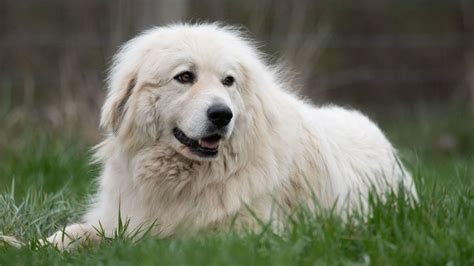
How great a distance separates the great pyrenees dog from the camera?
186 inches

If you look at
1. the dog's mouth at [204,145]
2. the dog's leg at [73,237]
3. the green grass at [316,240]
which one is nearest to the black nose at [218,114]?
the dog's mouth at [204,145]

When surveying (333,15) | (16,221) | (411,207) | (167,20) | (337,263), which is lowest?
(16,221)

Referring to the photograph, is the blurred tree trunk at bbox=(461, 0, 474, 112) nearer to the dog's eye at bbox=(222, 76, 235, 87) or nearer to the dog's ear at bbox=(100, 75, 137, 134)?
the dog's eye at bbox=(222, 76, 235, 87)

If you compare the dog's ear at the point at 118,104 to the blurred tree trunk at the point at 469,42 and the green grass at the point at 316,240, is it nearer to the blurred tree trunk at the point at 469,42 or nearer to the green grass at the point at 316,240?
the green grass at the point at 316,240

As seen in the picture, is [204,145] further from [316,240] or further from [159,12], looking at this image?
[159,12]

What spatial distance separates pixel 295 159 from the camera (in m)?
5.07

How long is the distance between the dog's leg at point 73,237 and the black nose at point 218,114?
0.90m

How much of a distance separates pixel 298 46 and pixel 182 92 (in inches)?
215

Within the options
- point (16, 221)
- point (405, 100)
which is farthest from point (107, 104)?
point (405, 100)

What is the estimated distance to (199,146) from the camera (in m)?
4.73

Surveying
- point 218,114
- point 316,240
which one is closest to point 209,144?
point 218,114

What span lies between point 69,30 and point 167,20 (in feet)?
9.49

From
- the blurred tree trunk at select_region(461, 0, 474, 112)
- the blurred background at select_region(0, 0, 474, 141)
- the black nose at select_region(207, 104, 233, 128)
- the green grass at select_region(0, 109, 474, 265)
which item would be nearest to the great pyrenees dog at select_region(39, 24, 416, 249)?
the black nose at select_region(207, 104, 233, 128)

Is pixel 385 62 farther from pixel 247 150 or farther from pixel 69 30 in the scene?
pixel 247 150
